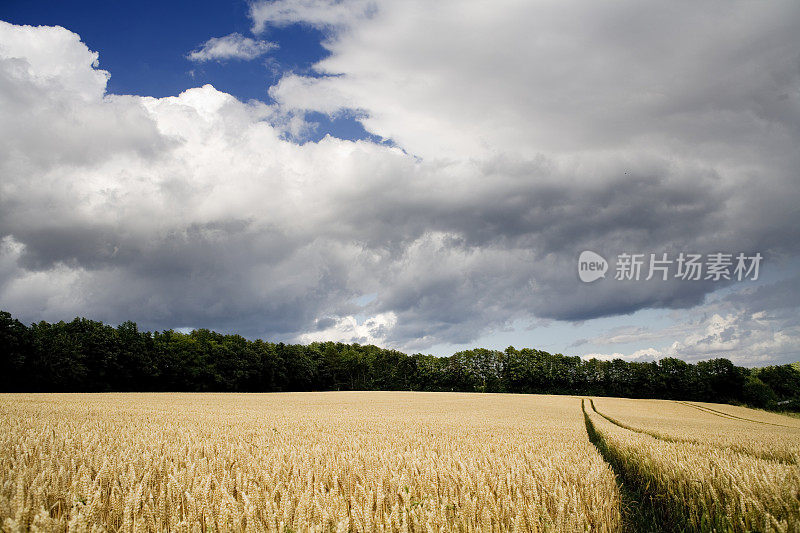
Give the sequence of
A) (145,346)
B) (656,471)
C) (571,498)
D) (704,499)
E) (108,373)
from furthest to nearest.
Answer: (145,346) → (108,373) → (656,471) → (704,499) → (571,498)

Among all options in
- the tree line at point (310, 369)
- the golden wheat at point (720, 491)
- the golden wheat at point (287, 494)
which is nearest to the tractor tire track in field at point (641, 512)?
the golden wheat at point (720, 491)

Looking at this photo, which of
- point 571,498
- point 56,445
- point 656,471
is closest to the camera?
point 571,498

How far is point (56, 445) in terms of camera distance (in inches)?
264

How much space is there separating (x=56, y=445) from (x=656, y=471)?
34.8ft

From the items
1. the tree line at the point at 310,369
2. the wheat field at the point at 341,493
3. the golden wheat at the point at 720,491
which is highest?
the wheat field at the point at 341,493

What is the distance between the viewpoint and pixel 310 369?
9738 centimetres

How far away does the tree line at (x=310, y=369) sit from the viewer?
207 ft

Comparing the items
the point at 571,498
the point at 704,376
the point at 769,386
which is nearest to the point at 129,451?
the point at 571,498

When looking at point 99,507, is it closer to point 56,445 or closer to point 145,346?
point 56,445

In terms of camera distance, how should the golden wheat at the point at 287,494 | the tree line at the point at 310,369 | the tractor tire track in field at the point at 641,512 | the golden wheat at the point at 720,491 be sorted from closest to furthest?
the golden wheat at the point at 287,494
the golden wheat at the point at 720,491
the tractor tire track in field at the point at 641,512
the tree line at the point at 310,369

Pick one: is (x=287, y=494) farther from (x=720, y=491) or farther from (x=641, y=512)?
(x=641, y=512)

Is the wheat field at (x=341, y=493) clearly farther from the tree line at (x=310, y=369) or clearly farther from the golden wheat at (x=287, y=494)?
the tree line at (x=310, y=369)

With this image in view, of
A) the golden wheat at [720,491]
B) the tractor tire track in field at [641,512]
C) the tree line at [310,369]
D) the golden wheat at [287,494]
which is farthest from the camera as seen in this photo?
the tree line at [310,369]

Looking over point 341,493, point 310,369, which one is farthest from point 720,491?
point 310,369
